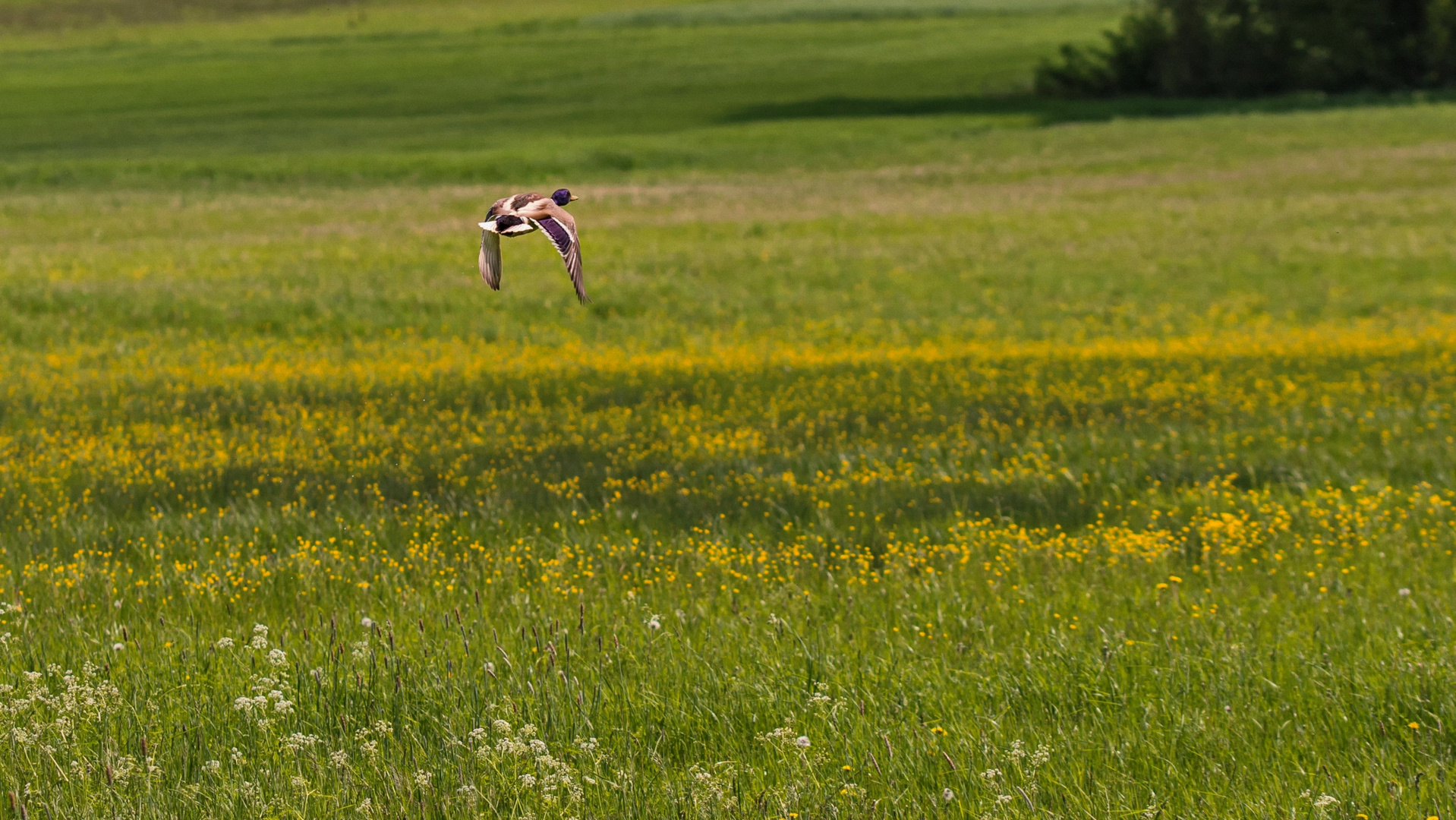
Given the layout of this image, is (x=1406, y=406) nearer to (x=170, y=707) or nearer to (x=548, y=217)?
(x=170, y=707)

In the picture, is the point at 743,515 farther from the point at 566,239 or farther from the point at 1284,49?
the point at 1284,49

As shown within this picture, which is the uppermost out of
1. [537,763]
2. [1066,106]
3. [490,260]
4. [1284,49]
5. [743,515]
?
[1284,49]

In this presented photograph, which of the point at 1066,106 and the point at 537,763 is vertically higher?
the point at 1066,106

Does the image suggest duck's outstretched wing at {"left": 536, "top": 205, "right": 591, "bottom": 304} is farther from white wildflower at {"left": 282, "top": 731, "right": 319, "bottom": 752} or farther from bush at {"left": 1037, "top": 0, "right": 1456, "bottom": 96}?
bush at {"left": 1037, "top": 0, "right": 1456, "bottom": 96}

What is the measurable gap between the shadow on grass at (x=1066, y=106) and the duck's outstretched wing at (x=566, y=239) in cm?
5710

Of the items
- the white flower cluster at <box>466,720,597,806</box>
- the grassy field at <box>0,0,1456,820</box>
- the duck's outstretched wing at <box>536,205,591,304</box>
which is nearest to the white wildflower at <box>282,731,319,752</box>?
the grassy field at <box>0,0,1456,820</box>

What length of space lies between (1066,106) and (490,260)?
6394 centimetres

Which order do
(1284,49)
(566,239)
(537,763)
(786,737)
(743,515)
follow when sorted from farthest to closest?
(1284,49) → (743,515) → (786,737) → (537,763) → (566,239)

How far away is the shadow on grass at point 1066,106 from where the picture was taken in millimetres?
58438

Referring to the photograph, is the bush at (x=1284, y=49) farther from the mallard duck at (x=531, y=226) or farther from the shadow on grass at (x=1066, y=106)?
the mallard duck at (x=531, y=226)

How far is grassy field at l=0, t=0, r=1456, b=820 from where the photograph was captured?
15.5ft

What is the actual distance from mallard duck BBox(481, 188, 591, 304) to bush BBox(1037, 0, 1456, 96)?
7041 cm

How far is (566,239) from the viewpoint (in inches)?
90.9

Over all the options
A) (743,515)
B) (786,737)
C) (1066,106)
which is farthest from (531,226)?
(1066,106)
